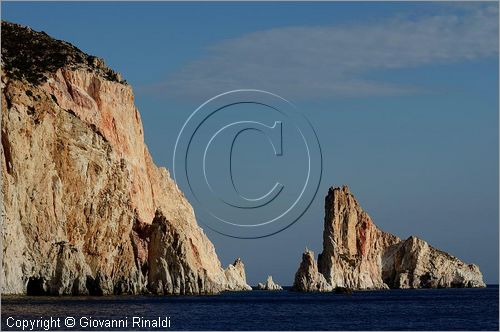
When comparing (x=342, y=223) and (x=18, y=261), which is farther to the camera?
(x=342, y=223)

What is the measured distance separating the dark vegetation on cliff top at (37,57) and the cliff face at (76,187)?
18 cm

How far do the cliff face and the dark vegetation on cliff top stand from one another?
182 millimetres

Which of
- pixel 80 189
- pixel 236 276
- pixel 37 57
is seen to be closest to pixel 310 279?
pixel 236 276

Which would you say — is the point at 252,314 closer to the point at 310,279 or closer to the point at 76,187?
the point at 76,187

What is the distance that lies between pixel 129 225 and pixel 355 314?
1268 inches

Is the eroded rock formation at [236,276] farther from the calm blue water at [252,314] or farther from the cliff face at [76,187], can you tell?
the calm blue water at [252,314]

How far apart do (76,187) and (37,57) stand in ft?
71.6

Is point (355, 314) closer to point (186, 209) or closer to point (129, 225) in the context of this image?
point (129, 225)

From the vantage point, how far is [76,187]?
355 feet

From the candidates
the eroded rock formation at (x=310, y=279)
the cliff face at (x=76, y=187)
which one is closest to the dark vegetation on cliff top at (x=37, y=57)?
the cliff face at (x=76, y=187)

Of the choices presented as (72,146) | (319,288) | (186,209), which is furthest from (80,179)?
(319,288)

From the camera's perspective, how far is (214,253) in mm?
160875

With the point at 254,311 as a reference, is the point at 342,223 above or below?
above

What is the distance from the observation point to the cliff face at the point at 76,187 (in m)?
97.5
